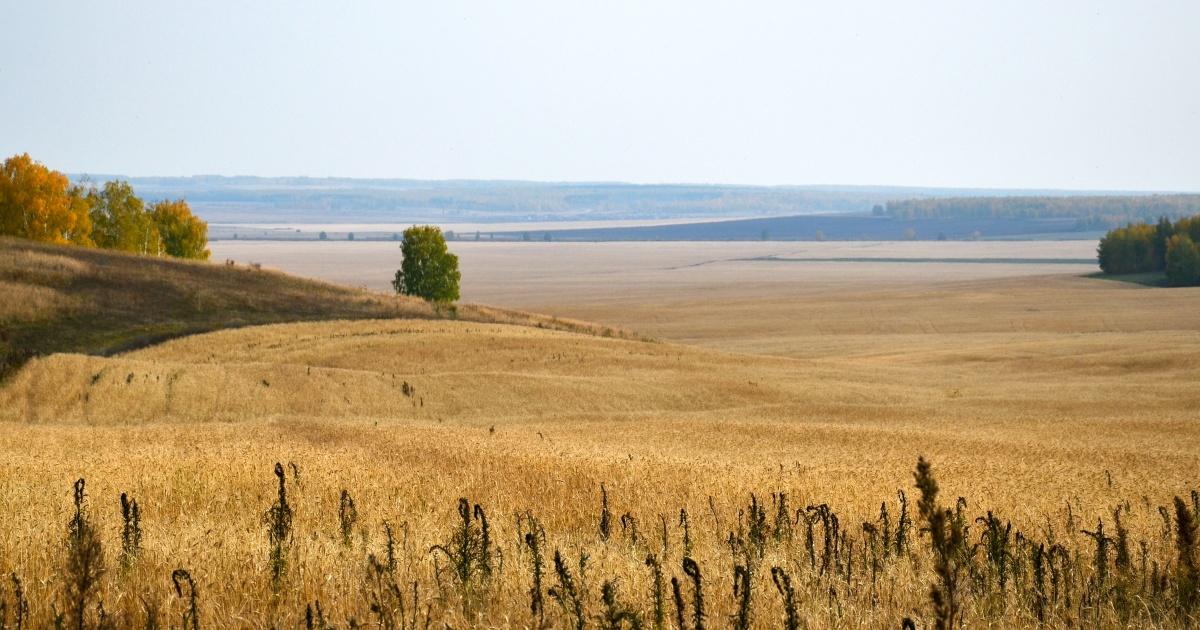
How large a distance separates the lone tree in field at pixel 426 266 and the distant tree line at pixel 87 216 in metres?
21.0

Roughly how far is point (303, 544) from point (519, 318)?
6629 cm

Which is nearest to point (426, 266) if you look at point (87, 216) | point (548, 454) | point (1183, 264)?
point (87, 216)

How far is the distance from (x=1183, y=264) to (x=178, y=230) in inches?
3713

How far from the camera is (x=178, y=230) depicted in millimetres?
111375

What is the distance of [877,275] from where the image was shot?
18138 cm

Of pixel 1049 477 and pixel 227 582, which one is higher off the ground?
pixel 227 582

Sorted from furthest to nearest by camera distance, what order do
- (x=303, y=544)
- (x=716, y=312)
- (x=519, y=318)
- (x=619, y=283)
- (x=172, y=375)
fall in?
(x=619, y=283) < (x=716, y=312) < (x=519, y=318) < (x=172, y=375) < (x=303, y=544)

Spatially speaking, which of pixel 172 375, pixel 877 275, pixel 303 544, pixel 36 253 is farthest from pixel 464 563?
pixel 877 275

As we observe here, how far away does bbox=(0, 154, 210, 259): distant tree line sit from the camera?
93.9 meters

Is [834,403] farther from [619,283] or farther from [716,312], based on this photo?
[619,283]

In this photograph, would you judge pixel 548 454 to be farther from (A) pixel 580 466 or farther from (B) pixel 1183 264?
(B) pixel 1183 264

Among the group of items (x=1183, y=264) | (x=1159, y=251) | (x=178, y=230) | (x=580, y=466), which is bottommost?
(x=1183, y=264)

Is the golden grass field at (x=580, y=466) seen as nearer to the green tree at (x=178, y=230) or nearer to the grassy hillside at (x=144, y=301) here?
the grassy hillside at (x=144, y=301)

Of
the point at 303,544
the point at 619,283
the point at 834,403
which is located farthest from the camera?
the point at 619,283
